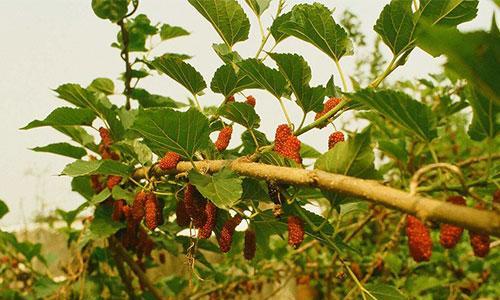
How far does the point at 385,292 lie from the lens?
0.75m

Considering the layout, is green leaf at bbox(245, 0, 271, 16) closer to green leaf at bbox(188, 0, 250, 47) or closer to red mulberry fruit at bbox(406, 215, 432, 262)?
green leaf at bbox(188, 0, 250, 47)

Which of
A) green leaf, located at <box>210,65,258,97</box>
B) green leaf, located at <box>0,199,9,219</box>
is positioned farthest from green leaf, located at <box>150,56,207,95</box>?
green leaf, located at <box>0,199,9,219</box>

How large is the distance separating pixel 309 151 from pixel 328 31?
17.5 inches

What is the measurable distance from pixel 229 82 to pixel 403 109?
408 millimetres

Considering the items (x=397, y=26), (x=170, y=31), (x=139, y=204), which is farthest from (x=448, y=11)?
(x=170, y=31)

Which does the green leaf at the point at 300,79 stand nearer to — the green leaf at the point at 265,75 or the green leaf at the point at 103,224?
the green leaf at the point at 265,75

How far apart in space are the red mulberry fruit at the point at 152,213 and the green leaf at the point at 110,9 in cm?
58

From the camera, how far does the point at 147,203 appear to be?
0.86 meters

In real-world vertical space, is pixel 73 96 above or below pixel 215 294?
above

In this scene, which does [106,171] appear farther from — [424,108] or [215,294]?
[215,294]

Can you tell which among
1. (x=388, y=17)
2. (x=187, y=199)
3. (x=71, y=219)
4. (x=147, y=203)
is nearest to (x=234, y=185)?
(x=187, y=199)

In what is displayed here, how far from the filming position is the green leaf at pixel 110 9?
1.20 m

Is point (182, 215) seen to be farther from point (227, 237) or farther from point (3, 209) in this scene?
point (3, 209)

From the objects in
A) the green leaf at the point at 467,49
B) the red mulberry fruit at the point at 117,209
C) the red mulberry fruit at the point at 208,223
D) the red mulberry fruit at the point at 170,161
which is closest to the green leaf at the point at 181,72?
the red mulberry fruit at the point at 170,161
